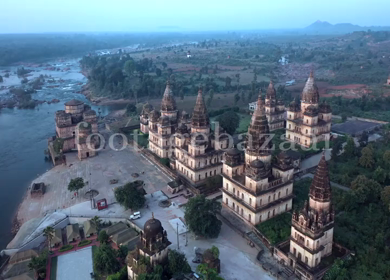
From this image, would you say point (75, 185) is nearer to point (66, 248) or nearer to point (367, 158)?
point (66, 248)

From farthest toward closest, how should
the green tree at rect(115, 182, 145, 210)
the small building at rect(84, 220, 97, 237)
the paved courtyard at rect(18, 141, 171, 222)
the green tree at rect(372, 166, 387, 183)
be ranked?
1. the green tree at rect(372, 166, 387, 183)
2. the paved courtyard at rect(18, 141, 171, 222)
3. the green tree at rect(115, 182, 145, 210)
4. the small building at rect(84, 220, 97, 237)

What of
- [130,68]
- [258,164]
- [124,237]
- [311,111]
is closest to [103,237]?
[124,237]

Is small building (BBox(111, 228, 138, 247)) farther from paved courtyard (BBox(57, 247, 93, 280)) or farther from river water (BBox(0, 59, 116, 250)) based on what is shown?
river water (BBox(0, 59, 116, 250))

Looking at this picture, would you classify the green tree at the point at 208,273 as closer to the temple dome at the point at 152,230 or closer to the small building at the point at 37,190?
the temple dome at the point at 152,230

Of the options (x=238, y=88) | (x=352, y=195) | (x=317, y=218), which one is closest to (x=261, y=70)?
(x=238, y=88)

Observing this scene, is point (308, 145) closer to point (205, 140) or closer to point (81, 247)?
point (205, 140)

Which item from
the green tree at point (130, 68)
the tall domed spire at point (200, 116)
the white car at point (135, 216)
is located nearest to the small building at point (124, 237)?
the white car at point (135, 216)

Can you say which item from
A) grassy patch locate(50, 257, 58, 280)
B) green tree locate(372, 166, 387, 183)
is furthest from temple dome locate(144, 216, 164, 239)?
green tree locate(372, 166, 387, 183)

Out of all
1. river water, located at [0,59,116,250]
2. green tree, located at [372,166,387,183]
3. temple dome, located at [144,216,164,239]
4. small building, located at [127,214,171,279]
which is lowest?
river water, located at [0,59,116,250]
